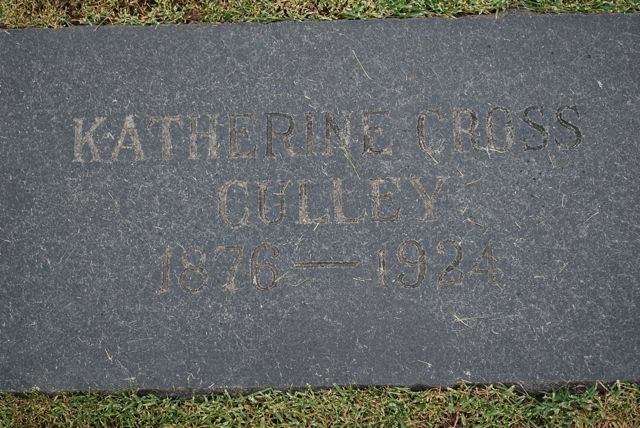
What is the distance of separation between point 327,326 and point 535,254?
0.87 meters

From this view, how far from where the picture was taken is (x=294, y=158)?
248cm

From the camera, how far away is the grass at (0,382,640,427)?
2389 mm

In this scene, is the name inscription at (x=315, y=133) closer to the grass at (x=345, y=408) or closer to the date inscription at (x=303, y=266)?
the date inscription at (x=303, y=266)

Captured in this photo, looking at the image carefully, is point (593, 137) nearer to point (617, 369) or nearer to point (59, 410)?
point (617, 369)

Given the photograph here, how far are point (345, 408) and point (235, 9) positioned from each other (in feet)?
5.65

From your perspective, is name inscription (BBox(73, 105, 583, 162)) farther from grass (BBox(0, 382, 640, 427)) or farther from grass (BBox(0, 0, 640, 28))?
grass (BBox(0, 382, 640, 427))

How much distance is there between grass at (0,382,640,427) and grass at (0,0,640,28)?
1.55 metres

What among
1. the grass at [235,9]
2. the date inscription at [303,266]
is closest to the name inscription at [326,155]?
the date inscription at [303,266]

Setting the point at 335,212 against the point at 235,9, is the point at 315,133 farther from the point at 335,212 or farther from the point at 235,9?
the point at 235,9

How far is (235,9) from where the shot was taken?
263cm

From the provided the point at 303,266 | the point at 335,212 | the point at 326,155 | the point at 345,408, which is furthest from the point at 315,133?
the point at 345,408

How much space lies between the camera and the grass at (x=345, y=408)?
239cm

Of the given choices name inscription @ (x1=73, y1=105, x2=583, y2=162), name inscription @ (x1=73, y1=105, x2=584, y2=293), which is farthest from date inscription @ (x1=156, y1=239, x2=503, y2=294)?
name inscription @ (x1=73, y1=105, x2=583, y2=162)

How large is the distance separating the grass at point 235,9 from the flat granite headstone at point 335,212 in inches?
3.3
